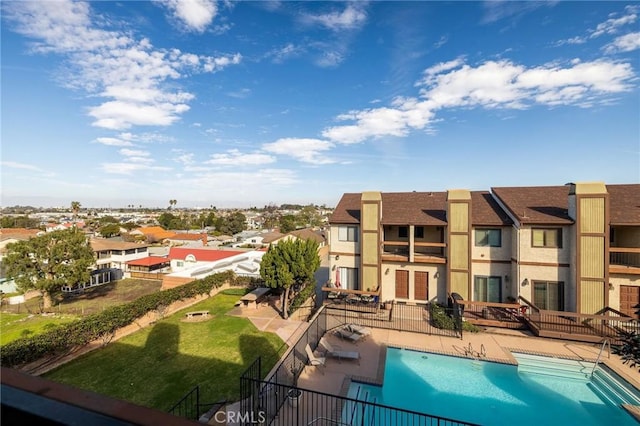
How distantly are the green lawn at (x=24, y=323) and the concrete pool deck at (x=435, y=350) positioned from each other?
64.8 ft

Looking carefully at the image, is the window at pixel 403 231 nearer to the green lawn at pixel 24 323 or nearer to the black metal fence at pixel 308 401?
the black metal fence at pixel 308 401

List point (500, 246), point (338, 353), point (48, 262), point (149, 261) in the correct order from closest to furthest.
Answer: point (338, 353)
point (500, 246)
point (48, 262)
point (149, 261)

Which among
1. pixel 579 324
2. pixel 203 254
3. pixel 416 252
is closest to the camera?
pixel 579 324

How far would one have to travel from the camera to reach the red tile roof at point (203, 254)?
35.0m

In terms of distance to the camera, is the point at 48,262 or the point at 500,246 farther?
the point at 48,262

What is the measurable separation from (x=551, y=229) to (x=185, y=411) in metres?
21.2

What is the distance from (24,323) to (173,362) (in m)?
16.7

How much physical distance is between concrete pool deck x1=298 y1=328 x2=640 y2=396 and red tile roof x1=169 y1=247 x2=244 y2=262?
69.2ft

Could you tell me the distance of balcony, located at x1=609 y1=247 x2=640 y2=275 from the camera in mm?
16969

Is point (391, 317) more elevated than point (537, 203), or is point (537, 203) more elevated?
point (537, 203)

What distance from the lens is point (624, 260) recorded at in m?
18.5

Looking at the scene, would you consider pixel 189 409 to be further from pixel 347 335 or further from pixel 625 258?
pixel 625 258

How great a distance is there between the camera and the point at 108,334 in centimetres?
1659

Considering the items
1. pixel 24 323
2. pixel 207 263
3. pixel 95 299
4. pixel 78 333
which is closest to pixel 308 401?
pixel 78 333
